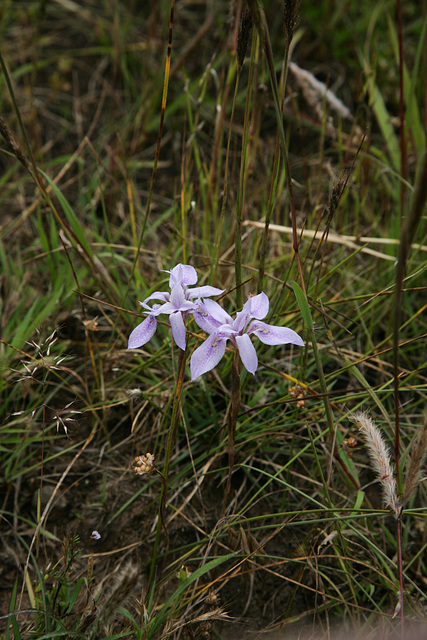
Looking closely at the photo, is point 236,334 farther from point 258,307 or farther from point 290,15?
point 290,15

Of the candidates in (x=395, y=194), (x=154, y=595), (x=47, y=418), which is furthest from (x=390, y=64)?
(x=154, y=595)

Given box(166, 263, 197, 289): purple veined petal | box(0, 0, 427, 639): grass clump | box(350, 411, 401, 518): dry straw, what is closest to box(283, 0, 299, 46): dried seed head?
box(0, 0, 427, 639): grass clump

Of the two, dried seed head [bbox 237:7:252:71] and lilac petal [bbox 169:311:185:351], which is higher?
dried seed head [bbox 237:7:252:71]

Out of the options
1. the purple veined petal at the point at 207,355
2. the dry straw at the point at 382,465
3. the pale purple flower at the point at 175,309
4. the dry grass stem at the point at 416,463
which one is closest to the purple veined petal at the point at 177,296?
the pale purple flower at the point at 175,309

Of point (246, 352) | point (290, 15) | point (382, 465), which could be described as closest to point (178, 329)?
point (246, 352)

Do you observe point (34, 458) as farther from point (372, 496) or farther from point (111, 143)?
point (111, 143)

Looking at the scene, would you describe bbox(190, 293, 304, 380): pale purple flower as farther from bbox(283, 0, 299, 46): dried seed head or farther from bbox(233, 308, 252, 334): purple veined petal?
bbox(283, 0, 299, 46): dried seed head
